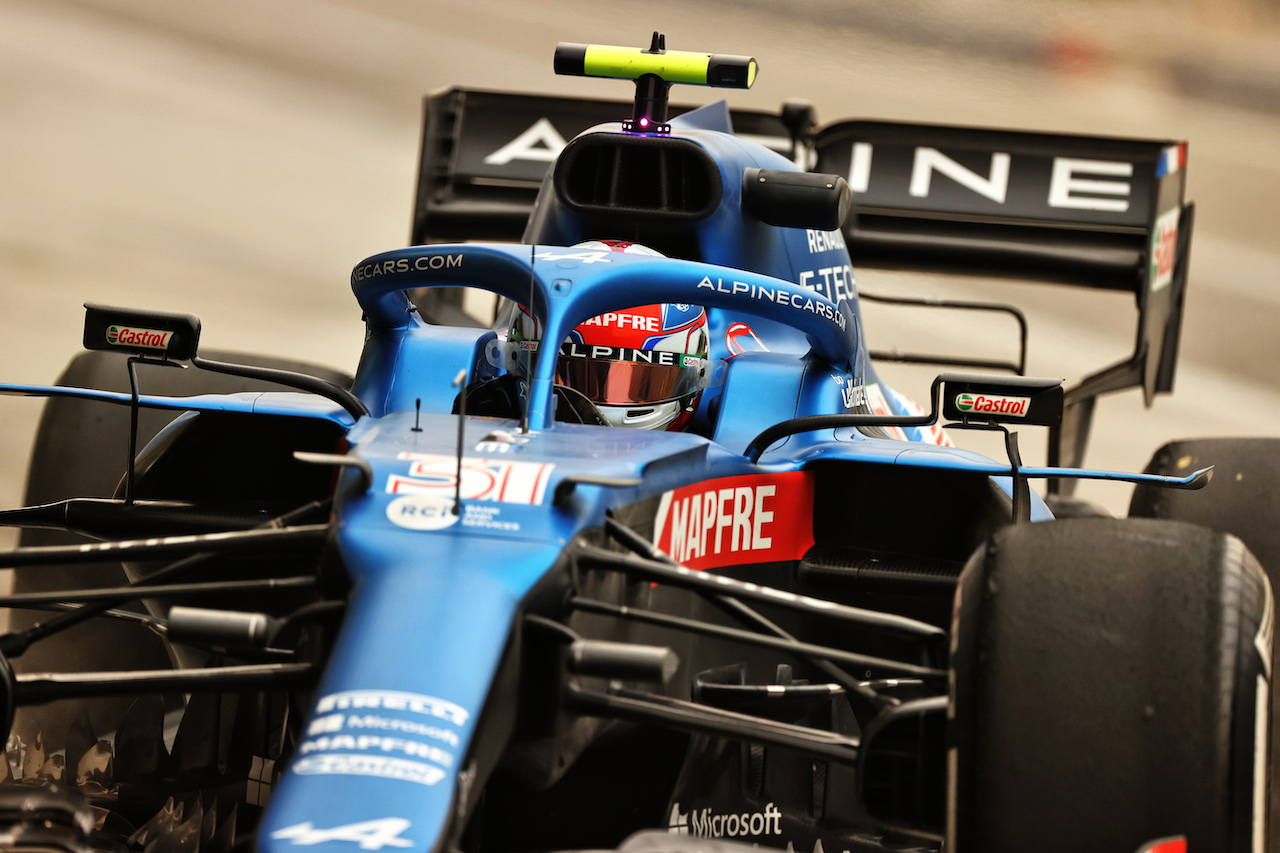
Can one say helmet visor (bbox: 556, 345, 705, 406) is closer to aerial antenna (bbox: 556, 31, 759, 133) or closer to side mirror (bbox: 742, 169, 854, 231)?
side mirror (bbox: 742, 169, 854, 231)

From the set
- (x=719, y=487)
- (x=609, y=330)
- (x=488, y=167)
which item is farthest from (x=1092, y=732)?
(x=488, y=167)

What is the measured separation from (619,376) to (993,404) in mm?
844

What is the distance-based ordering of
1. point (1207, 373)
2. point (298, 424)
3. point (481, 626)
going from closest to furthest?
1. point (481, 626)
2. point (298, 424)
3. point (1207, 373)

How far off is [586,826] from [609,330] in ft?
3.40

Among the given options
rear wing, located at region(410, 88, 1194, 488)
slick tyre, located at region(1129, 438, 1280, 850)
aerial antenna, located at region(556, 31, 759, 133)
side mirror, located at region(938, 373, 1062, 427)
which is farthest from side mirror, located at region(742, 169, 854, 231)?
rear wing, located at region(410, 88, 1194, 488)

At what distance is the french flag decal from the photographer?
484 centimetres

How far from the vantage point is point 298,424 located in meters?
3.00

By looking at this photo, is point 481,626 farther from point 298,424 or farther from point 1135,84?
point 1135,84

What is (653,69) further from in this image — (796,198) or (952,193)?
(952,193)

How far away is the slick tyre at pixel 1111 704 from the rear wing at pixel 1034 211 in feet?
10.4

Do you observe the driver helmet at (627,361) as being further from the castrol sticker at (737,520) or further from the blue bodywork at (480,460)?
the castrol sticker at (737,520)

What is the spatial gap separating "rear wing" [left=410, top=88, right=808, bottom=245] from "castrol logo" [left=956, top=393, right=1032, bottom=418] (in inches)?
108

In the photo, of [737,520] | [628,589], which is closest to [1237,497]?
[737,520]

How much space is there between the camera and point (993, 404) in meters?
Answer: 2.49
